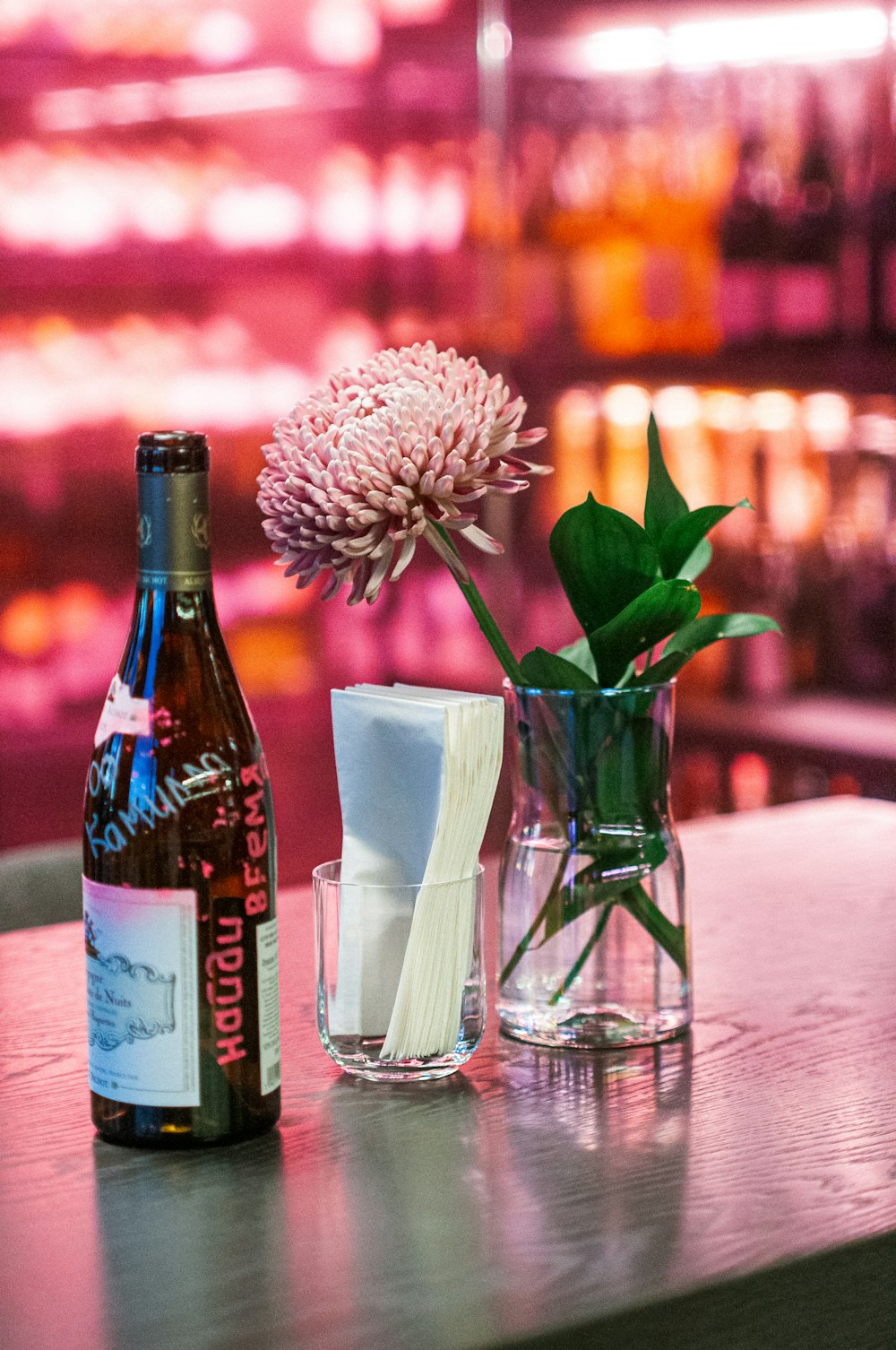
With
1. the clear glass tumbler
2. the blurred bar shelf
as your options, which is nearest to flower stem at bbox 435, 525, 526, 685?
the clear glass tumbler

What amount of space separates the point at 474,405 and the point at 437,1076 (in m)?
0.33

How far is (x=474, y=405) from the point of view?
763mm

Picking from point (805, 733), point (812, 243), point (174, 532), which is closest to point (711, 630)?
point (174, 532)

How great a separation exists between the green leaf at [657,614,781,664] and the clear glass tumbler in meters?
0.16

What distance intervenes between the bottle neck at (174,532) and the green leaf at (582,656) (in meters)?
0.22

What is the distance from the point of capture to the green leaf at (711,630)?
2.74 ft

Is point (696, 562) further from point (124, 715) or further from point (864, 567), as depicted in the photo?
point (864, 567)

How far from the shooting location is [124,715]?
743 mm

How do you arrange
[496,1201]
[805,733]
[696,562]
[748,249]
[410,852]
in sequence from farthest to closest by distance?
1. [748,249]
2. [805,733]
3. [696,562]
4. [410,852]
5. [496,1201]

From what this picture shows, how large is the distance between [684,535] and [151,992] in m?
0.36

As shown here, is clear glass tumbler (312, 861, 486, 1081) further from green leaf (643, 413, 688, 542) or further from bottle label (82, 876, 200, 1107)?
green leaf (643, 413, 688, 542)

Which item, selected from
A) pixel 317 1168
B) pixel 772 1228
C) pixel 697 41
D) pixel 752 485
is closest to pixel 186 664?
pixel 317 1168

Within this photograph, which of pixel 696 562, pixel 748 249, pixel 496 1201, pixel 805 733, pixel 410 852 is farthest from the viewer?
pixel 748 249

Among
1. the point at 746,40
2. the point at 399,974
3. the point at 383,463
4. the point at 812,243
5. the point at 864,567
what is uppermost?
the point at 746,40
